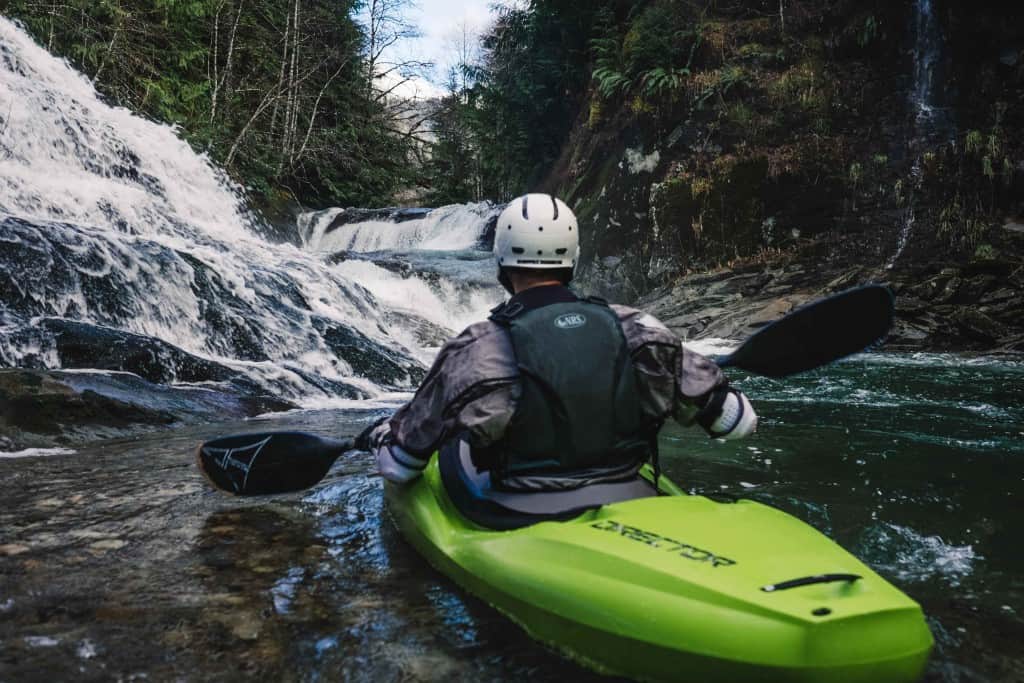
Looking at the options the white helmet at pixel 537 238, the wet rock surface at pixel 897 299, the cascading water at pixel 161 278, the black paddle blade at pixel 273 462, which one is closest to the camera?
the white helmet at pixel 537 238

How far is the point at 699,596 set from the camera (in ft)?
5.41

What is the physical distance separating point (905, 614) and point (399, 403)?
5512mm

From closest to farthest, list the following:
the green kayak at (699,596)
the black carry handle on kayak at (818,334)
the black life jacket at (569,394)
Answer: the green kayak at (699,596), the black life jacket at (569,394), the black carry handle on kayak at (818,334)

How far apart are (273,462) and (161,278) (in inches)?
204

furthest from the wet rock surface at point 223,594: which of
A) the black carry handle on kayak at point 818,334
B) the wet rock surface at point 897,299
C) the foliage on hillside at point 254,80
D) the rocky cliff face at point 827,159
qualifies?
the foliage on hillside at point 254,80

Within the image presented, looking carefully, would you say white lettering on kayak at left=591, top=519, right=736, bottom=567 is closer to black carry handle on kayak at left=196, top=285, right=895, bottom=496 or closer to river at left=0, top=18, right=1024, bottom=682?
river at left=0, top=18, right=1024, bottom=682

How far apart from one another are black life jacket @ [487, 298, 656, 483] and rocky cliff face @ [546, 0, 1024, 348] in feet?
28.1

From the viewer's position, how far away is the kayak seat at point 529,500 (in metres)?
2.17

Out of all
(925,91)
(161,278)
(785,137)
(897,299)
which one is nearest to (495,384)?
(161,278)

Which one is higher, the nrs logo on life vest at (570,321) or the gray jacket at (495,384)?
the nrs logo on life vest at (570,321)

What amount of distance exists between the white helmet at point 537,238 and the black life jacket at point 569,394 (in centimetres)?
21

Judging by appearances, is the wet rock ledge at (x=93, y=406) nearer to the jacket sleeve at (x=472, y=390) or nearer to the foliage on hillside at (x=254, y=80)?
the jacket sleeve at (x=472, y=390)

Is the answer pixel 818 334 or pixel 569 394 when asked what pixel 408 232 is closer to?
pixel 818 334

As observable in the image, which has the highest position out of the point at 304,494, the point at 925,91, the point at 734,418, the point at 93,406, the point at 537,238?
the point at 925,91
